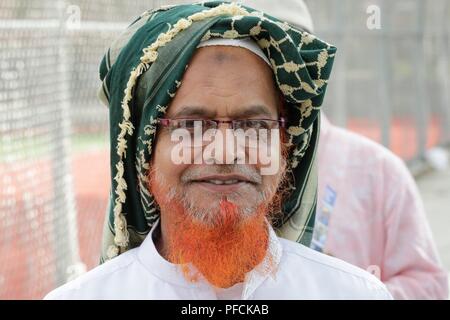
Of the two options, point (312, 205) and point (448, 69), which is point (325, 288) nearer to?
point (312, 205)

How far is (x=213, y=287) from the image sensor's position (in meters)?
2.17

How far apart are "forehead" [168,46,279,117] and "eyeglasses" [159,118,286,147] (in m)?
0.02

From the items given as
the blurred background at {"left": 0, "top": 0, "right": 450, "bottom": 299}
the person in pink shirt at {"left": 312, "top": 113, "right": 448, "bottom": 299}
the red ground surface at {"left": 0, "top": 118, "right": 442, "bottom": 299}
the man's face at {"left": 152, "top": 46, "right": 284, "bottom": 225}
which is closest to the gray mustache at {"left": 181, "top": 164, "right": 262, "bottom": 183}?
the man's face at {"left": 152, "top": 46, "right": 284, "bottom": 225}

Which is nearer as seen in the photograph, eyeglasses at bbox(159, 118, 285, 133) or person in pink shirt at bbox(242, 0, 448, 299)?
eyeglasses at bbox(159, 118, 285, 133)

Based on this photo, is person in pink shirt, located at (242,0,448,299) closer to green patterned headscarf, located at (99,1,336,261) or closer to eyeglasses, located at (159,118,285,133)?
green patterned headscarf, located at (99,1,336,261)

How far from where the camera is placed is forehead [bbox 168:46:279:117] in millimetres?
2105

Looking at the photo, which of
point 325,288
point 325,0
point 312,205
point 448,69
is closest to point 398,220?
point 312,205

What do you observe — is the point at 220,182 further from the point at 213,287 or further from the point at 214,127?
the point at 213,287

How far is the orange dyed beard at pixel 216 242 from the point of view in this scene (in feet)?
6.95

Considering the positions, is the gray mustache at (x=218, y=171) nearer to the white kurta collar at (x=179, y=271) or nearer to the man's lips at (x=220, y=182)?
the man's lips at (x=220, y=182)

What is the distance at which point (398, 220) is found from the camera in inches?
140

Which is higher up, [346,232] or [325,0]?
[325,0]

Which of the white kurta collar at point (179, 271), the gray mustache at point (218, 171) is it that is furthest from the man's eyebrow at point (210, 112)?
the white kurta collar at point (179, 271)
